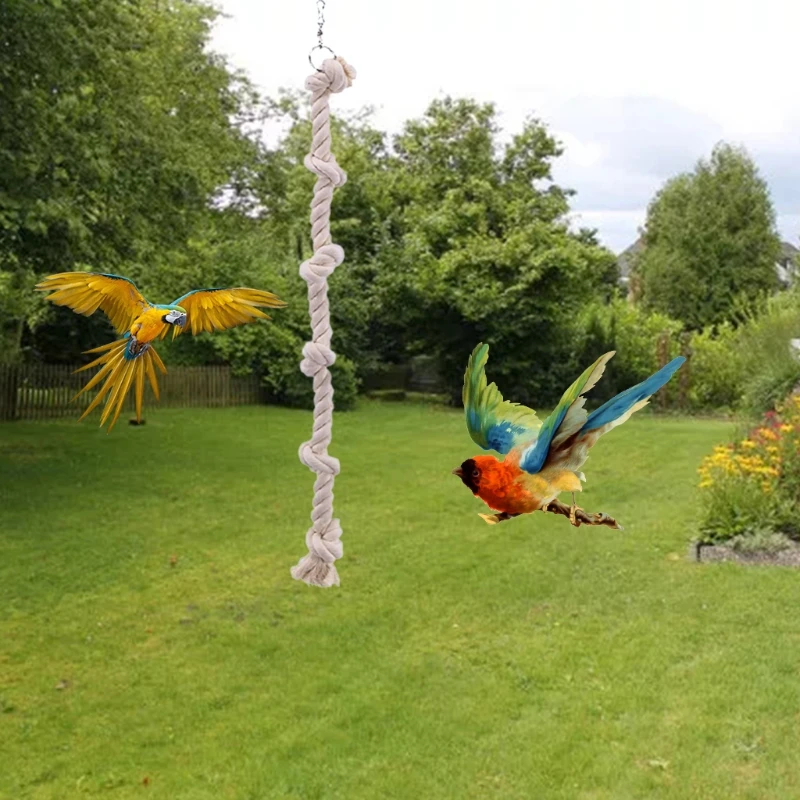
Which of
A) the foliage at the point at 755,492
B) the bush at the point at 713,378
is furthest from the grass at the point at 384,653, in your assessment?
the bush at the point at 713,378

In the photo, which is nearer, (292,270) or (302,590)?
(302,590)

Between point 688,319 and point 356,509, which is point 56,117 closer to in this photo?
point 356,509

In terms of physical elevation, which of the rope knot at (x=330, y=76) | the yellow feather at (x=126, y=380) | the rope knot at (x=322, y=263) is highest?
the rope knot at (x=330, y=76)

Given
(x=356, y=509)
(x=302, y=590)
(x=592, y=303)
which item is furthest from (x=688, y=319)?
(x=302, y=590)

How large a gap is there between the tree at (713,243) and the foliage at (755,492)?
19.4m

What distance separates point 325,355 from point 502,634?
16.3 ft

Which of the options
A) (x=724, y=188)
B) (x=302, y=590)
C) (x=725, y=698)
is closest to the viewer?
(x=725, y=698)

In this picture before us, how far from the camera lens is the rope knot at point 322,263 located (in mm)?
1014

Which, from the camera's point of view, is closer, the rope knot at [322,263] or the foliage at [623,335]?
the rope knot at [322,263]

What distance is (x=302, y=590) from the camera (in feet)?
21.6

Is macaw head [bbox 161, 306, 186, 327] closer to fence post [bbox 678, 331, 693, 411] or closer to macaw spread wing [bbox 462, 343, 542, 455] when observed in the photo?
macaw spread wing [bbox 462, 343, 542, 455]

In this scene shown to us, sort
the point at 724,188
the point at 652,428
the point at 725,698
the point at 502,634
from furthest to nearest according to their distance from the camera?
the point at 724,188 < the point at 652,428 < the point at 502,634 < the point at 725,698

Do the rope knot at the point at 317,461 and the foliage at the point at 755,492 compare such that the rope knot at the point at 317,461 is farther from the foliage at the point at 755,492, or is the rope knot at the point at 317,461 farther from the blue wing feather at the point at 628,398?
the foliage at the point at 755,492

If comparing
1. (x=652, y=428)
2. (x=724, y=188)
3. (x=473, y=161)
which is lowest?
(x=652, y=428)
